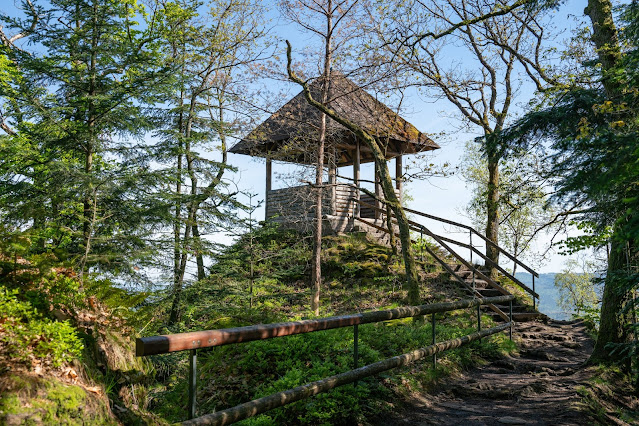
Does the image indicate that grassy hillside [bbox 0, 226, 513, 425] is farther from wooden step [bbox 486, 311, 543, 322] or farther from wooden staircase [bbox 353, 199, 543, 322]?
wooden step [bbox 486, 311, 543, 322]

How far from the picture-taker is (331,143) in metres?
15.8

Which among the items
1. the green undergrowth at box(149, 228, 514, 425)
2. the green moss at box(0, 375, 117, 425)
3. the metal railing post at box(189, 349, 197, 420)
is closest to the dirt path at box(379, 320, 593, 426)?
the green undergrowth at box(149, 228, 514, 425)

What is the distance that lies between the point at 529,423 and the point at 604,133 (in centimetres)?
337

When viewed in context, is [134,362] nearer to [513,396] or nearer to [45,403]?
[45,403]

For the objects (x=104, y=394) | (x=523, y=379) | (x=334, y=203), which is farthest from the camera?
(x=334, y=203)

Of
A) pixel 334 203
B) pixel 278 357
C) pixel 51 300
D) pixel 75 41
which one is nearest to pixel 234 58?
pixel 334 203

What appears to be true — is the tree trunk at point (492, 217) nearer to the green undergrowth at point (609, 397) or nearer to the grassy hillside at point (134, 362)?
the grassy hillside at point (134, 362)

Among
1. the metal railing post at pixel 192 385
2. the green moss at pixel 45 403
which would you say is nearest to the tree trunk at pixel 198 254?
the metal railing post at pixel 192 385

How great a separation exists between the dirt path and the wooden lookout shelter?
21.4 ft

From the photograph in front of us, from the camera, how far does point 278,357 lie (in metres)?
5.72

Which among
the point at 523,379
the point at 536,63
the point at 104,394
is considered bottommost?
the point at 523,379

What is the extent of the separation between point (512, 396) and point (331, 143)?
35.5 feet

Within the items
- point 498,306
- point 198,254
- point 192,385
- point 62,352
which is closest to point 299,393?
point 192,385

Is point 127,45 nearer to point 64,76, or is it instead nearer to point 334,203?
point 64,76
